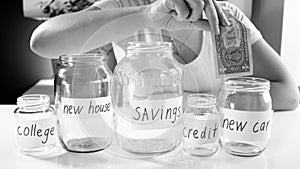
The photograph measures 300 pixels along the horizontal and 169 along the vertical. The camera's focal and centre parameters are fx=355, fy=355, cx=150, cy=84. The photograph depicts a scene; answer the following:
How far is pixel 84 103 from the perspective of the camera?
1.82 feet

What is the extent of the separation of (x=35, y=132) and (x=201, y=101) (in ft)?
0.86

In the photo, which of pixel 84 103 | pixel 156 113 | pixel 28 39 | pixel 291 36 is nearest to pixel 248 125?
pixel 156 113

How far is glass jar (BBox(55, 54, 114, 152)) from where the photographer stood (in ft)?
1.83

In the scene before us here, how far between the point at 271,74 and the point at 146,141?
72cm

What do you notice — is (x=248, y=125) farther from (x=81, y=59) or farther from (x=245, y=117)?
(x=81, y=59)

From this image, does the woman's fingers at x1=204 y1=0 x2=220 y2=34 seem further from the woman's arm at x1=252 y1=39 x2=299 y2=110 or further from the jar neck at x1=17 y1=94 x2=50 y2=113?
the woman's arm at x1=252 y1=39 x2=299 y2=110

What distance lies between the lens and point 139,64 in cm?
58

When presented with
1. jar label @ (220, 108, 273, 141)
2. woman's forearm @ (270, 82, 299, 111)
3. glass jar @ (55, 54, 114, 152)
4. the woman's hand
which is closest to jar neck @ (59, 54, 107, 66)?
glass jar @ (55, 54, 114, 152)

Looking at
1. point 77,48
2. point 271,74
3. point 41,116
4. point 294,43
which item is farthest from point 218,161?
point 294,43

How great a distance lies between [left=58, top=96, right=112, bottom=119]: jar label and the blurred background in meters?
1.56

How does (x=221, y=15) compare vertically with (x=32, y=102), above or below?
above

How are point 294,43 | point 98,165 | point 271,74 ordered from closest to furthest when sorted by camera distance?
1. point 98,165
2. point 271,74
3. point 294,43

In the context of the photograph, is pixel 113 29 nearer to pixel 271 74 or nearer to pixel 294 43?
pixel 271 74

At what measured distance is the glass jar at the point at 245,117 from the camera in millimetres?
545
